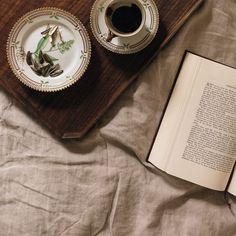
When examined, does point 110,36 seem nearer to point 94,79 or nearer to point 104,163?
point 94,79

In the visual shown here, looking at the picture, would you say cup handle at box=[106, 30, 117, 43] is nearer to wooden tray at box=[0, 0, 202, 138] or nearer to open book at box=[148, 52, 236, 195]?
wooden tray at box=[0, 0, 202, 138]

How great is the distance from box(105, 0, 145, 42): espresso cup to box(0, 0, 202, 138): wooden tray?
4 centimetres

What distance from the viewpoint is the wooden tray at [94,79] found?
67 cm

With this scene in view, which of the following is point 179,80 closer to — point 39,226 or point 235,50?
point 235,50

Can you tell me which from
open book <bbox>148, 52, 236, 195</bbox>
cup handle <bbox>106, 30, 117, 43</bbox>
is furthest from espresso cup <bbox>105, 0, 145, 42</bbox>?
open book <bbox>148, 52, 236, 195</bbox>

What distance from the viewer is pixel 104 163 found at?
2.31ft

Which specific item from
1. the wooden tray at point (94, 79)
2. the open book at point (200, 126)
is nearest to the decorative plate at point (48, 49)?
the wooden tray at point (94, 79)

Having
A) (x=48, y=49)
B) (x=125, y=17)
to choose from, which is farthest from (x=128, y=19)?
(x=48, y=49)

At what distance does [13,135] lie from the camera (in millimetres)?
697

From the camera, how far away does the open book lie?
0.69 meters

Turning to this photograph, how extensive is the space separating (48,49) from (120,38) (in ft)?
0.37

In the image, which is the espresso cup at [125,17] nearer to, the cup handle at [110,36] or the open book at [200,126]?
the cup handle at [110,36]

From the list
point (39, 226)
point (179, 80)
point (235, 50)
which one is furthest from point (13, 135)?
point (235, 50)

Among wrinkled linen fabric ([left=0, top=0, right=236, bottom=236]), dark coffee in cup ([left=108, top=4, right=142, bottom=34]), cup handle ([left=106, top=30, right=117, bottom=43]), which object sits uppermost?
dark coffee in cup ([left=108, top=4, right=142, bottom=34])
